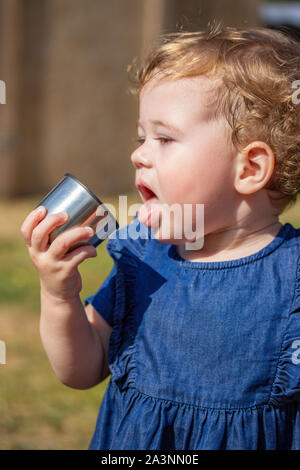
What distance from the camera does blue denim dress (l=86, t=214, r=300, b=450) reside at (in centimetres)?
174

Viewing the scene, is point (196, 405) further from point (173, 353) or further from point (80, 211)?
point (80, 211)

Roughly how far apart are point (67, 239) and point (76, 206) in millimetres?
90

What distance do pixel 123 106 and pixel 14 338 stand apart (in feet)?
16.2

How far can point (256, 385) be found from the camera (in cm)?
174

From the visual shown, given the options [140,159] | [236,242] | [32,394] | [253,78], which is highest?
[253,78]

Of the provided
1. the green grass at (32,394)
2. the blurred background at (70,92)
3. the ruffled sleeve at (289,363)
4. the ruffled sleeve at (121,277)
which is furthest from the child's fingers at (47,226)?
the blurred background at (70,92)

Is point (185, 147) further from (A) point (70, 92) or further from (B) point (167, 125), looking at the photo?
(A) point (70, 92)

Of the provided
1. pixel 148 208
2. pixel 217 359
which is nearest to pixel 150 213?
pixel 148 208

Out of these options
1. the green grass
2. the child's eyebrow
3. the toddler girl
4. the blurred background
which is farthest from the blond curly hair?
the blurred background

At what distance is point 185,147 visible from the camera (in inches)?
69.2

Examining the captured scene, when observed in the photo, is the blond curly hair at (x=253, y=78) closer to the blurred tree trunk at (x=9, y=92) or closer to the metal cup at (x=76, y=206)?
the metal cup at (x=76, y=206)

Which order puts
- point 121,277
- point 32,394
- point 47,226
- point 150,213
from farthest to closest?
1. point 32,394
2. point 121,277
3. point 150,213
4. point 47,226

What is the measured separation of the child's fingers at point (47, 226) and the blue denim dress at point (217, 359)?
14.5 inches

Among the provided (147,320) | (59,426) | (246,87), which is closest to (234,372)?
(147,320)
